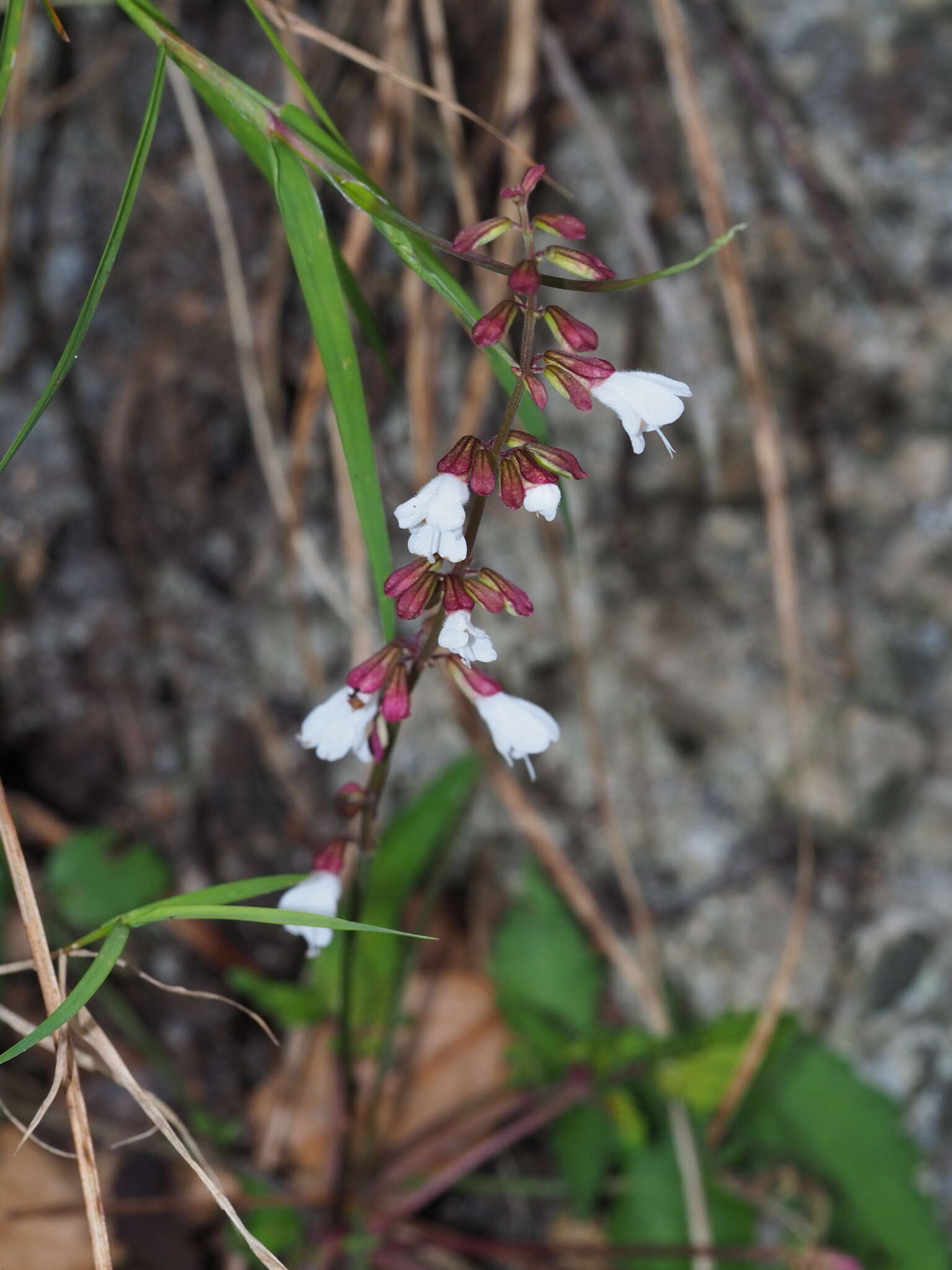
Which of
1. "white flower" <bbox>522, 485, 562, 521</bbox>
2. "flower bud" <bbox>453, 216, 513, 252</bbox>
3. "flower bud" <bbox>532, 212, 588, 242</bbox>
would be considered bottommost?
"white flower" <bbox>522, 485, 562, 521</bbox>

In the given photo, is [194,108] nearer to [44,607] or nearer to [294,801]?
[44,607]

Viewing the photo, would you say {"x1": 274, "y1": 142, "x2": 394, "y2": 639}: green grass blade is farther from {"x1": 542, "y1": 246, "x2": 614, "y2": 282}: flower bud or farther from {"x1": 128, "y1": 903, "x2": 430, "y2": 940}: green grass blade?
{"x1": 128, "y1": 903, "x2": 430, "y2": 940}: green grass blade

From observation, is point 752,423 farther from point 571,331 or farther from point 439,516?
point 439,516

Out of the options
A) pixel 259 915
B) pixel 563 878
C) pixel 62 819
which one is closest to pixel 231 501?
pixel 62 819

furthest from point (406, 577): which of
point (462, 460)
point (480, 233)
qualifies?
point (480, 233)

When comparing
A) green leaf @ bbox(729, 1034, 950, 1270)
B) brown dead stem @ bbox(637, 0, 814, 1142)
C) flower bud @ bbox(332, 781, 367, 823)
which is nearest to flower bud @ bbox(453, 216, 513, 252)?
flower bud @ bbox(332, 781, 367, 823)

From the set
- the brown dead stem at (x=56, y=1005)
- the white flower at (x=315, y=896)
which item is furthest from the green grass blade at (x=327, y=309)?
the brown dead stem at (x=56, y=1005)

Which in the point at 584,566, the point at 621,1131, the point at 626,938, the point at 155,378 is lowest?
Result: the point at 621,1131

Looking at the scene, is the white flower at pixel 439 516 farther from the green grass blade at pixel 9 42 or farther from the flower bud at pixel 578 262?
the green grass blade at pixel 9 42
